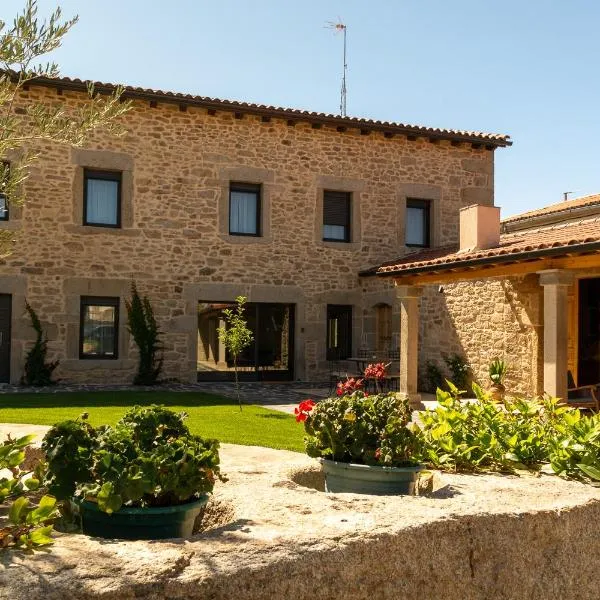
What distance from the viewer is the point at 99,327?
1470 centimetres

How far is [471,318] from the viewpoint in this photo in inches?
513

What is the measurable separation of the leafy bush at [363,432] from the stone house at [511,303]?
4.95 m

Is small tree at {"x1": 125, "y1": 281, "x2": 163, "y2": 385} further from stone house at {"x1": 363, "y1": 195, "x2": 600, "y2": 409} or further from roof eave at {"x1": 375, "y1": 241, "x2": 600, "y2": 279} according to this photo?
roof eave at {"x1": 375, "y1": 241, "x2": 600, "y2": 279}

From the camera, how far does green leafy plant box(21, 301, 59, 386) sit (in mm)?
13852

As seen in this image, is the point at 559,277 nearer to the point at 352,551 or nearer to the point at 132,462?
the point at 352,551

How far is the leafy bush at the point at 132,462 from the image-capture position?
10.1ft

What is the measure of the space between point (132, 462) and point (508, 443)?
8.88ft

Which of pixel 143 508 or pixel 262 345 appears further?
pixel 262 345

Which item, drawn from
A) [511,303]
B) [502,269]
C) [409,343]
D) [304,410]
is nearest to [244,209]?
[409,343]

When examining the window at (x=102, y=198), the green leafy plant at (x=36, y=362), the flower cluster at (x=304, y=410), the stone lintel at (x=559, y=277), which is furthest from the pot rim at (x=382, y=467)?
the window at (x=102, y=198)

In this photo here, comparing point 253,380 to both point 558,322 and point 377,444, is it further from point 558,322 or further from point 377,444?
point 377,444

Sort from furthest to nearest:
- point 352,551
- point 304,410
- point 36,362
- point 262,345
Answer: point 262,345
point 36,362
point 304,410
point 352,551

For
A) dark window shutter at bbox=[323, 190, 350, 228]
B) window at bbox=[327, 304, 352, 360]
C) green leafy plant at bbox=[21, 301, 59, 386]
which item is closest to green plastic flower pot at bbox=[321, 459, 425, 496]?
green leafy plant at bbox=[21, 301, 59, 386]

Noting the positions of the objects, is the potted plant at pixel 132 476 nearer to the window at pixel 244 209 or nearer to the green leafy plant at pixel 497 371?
the green leafy plant at pixel 497 371
